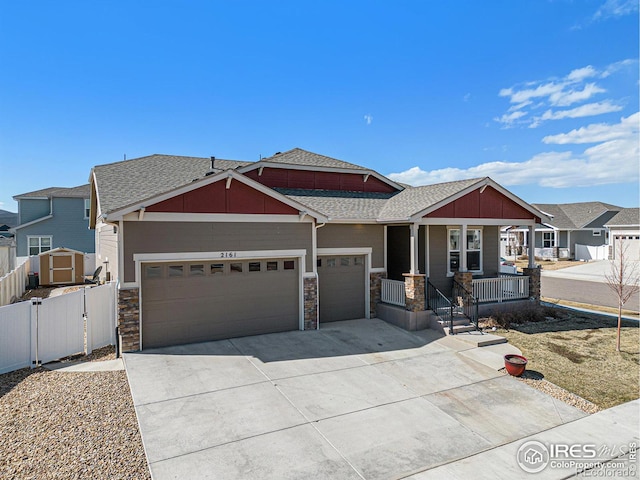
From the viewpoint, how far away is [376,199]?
15539mm

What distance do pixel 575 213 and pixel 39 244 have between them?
160 feet

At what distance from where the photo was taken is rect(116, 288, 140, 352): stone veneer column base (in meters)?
9.11

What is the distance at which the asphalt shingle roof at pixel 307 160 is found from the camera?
15412mm

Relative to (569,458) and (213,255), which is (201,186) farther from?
(569,458)

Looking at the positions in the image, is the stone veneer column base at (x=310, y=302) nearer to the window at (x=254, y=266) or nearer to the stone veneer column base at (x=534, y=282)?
the window at (x=254, y=266)

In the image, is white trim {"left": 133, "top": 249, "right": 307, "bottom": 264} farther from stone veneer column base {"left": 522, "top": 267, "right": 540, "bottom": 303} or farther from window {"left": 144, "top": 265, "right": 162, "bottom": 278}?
stone veneer column base {"left": 522, "top": 267, "right": 540, "bottom": 303}

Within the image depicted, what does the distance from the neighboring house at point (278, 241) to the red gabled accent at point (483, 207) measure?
1.7 inches

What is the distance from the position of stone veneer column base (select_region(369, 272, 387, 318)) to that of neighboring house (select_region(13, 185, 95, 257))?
22670mm

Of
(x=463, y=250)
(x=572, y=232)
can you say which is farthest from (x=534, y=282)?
(x=572, y=232)

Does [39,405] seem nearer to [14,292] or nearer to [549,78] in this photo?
[14,292]

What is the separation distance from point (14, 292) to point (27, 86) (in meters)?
8.54

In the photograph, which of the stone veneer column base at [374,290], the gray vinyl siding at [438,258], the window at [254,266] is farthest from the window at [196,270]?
the gray vinyl siding at [438,258]

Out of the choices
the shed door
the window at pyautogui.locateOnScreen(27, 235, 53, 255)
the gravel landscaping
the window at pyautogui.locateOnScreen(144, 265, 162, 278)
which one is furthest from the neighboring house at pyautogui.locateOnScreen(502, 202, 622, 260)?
the window at pyautogui.locateOnScreen(27, 235, 53, 255)

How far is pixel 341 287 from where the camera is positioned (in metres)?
13.1
